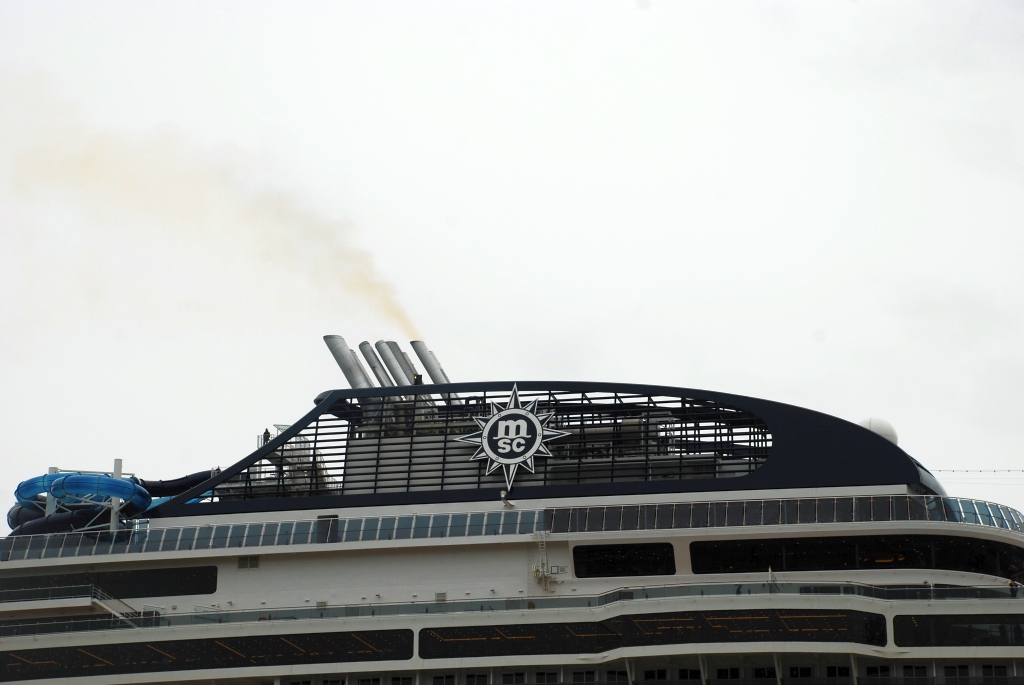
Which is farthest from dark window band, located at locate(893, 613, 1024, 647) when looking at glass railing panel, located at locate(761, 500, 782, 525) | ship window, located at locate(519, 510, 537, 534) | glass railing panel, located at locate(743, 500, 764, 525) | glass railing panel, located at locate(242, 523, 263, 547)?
glass railing panel, located at locate(242, 523, 263, 547)

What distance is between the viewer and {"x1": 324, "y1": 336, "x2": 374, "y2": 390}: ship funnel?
53875 mm

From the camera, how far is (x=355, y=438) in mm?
51438

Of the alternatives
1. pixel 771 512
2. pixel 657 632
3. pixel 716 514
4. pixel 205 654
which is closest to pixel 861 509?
pixel 771 512

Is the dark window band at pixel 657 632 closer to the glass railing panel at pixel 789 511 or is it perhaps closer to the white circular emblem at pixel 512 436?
the glass railing panel at pixel 789 511

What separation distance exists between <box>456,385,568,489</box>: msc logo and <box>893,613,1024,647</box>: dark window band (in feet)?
43.8

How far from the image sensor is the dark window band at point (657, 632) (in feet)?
139

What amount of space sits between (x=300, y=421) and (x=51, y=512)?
10.1 metres

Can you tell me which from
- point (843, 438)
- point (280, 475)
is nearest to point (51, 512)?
point (280, 475)

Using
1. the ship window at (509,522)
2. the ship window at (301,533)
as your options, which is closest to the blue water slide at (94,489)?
the ship window at (301,533)

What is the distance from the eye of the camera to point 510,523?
47.6 meters

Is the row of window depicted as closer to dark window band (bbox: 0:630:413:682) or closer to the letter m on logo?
the letter m on logo

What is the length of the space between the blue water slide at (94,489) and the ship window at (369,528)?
Answer: 9.58 m

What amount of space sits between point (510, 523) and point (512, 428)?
3.63 m

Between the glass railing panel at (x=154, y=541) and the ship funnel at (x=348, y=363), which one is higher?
the ship funnel at (x=348, y=363)
